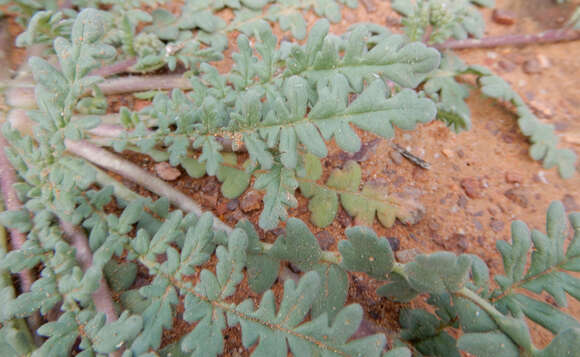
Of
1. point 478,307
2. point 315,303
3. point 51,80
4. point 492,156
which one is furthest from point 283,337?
point 492,156

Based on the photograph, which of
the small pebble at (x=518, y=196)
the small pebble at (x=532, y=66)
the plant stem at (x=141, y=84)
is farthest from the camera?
the small pebble at (x=532, y=66)

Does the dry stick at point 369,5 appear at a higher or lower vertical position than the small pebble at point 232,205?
higher

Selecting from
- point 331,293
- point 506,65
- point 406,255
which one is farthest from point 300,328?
point 506,65

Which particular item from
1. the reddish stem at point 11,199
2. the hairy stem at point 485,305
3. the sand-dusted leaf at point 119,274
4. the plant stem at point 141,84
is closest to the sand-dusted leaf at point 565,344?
the hairy stem at point 485,305

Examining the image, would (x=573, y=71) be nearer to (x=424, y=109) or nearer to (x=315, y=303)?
(x=424, y=109)

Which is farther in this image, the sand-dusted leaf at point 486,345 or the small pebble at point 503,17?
the small pebble at point 503,17

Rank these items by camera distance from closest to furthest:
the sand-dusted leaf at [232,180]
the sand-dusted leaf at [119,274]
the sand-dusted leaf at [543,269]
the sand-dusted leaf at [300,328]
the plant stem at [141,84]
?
the sand-dusted leaf at [300,328]
the sand-dusted leaf at [543,269]
the sand-dusted leaf at [119,274]
the sand-dusted leaf at [232,180]
the plant stem at [141,84]

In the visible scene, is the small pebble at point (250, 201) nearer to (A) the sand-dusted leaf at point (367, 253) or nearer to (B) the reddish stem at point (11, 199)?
(A) the sand-dusted leaf at point (367, 253)
